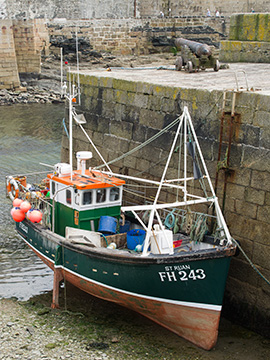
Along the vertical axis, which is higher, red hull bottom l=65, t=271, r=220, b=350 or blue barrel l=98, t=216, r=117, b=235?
blue barrel l=98, t=216, r=117, b=235

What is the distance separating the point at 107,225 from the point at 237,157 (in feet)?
8.43

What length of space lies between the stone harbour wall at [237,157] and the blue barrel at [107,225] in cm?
127

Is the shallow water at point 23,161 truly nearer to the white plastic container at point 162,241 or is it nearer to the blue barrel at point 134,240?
the blue barrel at point 134,240

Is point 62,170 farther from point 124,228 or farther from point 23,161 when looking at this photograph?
point 23,161

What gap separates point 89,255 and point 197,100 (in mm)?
3244

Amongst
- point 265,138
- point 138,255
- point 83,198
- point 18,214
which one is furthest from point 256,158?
point 18,214

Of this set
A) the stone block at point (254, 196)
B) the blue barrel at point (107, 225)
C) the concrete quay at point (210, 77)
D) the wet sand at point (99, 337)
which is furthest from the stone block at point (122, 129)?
the wet sand at point (99, 337)

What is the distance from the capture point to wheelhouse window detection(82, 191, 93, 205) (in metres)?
9.93

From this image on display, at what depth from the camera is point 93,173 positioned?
10.6 m

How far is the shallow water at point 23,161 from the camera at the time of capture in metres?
11.2

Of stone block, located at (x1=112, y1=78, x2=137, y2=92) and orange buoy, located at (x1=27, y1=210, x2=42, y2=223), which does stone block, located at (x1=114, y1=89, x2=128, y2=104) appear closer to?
stone block, located at (x1=112, y1=78, x2=137, y2=92)

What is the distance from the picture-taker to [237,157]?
9.15m

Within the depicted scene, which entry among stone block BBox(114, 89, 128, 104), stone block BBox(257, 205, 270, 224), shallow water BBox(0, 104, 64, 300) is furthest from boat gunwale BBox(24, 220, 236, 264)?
stone block BBox(114, 89, 128, 104)

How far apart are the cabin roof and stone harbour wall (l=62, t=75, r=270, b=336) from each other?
1076 mm
